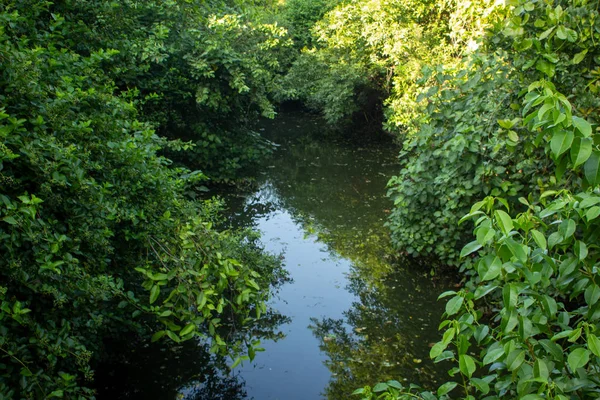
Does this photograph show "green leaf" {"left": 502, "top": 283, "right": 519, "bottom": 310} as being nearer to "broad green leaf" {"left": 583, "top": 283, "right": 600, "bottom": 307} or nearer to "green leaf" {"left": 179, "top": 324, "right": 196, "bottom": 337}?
"broad green leaf" {"left": 583, "top": 283, "right": 600, "bottom": 307}

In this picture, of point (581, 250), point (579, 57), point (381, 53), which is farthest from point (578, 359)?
Answer: point (381, 53)

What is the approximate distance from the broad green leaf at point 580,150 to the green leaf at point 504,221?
1.09ft

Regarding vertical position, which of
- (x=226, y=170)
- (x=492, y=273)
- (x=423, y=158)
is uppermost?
(x=226, y=170)

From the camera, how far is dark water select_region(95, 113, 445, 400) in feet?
17.0

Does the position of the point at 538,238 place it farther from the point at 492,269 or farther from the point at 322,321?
the point at 322,321

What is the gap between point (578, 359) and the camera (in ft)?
6.66

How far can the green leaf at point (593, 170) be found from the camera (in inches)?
77.7

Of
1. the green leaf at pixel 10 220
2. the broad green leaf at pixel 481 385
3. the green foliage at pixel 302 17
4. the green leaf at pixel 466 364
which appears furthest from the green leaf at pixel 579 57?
the green foliage at pixel 302 17

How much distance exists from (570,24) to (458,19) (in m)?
7.64

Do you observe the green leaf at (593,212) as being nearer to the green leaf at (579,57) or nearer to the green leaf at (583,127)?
the green leaf at (583,127)

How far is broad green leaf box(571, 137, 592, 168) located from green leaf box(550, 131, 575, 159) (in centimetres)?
4

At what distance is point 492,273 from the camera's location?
2.12 meters

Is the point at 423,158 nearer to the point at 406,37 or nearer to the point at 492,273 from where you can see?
the point at 492,273

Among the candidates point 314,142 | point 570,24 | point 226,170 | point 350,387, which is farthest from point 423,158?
point 314,142
